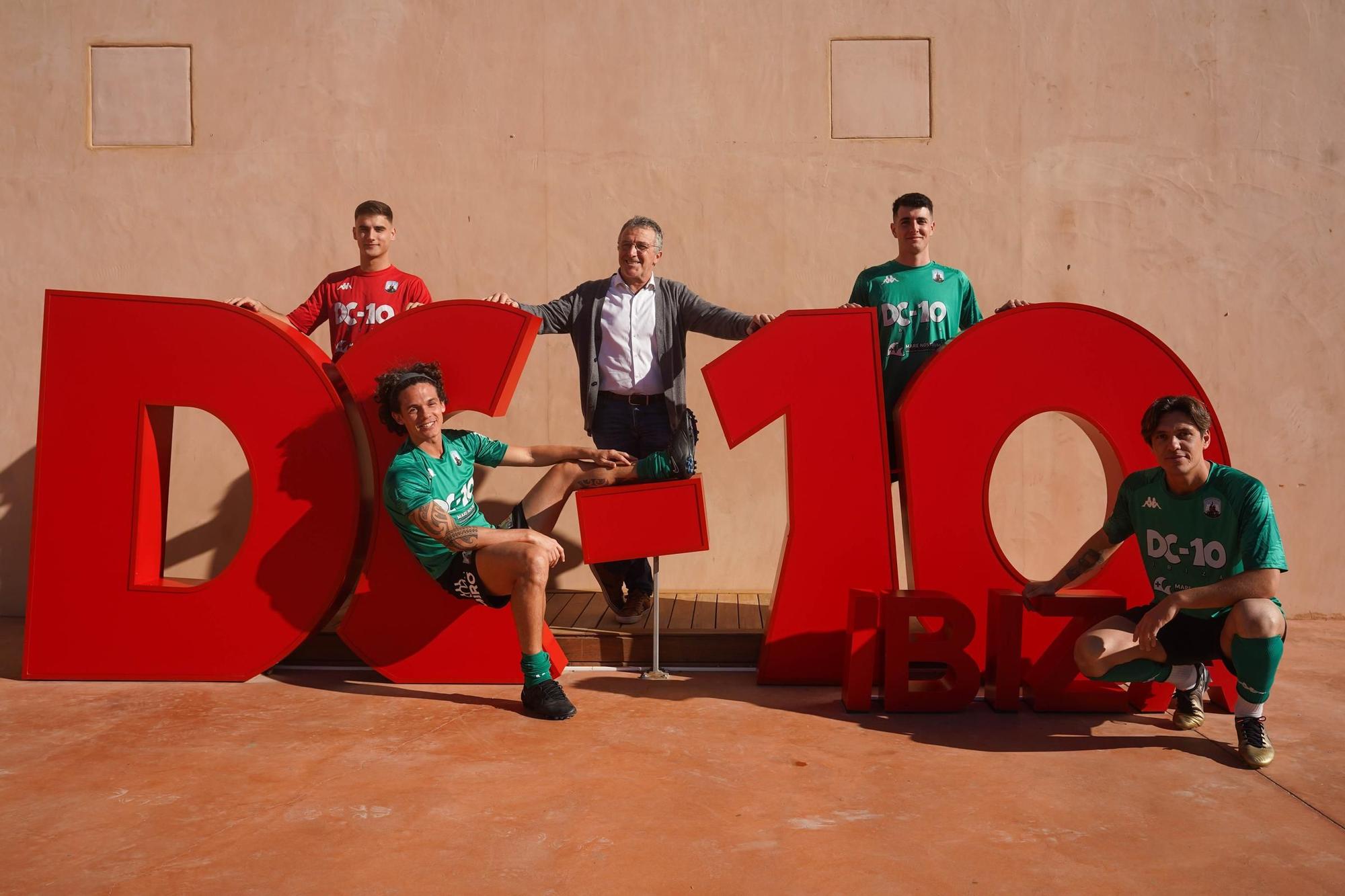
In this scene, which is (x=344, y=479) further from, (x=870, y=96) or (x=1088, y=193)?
(x=1088, y=193)

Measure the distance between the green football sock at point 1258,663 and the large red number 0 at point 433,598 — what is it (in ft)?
7.59

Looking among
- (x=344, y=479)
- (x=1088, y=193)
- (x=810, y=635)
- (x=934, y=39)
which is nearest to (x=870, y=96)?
(x=934, y=39)

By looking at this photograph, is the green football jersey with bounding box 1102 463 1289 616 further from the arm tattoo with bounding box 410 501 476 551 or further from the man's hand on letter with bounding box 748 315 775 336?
the arm tattoo with bounding box 410 501 476 551

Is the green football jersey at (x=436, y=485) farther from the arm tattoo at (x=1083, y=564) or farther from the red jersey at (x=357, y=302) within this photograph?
the arm tattoo at (x=1083, y=564)

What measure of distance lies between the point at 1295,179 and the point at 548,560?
14.1ft

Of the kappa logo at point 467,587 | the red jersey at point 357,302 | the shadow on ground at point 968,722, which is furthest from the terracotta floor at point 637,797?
the red jersey at point 357,302

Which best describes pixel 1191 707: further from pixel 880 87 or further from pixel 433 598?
pixel 880 87

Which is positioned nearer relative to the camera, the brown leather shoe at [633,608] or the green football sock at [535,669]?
the green football sock at [535,669]

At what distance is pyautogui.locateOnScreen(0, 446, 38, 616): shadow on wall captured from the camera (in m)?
5.25

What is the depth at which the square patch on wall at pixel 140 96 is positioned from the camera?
5.12m

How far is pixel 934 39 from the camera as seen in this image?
5.07 meters

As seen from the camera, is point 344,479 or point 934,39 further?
point 934,39

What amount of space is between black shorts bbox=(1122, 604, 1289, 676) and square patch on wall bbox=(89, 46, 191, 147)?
504 centimetres

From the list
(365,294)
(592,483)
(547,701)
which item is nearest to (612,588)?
(592,483)
